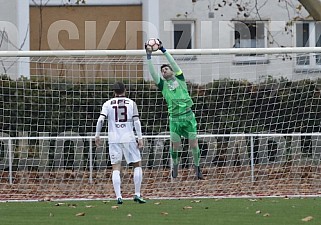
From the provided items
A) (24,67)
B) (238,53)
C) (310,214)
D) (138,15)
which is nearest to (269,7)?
(138,15)

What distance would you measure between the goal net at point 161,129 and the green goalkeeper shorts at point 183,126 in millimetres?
2168

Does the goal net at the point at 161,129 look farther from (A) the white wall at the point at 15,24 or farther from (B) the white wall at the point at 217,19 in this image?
(B) the white wall at the point at 217,19

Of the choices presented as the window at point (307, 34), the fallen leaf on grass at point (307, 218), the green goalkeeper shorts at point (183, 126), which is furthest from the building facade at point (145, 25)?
the fallen leaf on grass at point (307, 218)

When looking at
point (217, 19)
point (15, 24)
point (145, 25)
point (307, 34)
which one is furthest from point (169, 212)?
point (307, 34)

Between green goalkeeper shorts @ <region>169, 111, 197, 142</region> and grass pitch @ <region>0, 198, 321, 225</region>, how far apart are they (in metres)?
1.05

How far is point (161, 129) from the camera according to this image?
20.2 metres

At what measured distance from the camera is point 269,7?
2998 cm

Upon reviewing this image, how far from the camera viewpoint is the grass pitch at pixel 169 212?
44.6 feet

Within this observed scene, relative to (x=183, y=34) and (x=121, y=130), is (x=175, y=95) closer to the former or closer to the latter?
(x=121, y=130)

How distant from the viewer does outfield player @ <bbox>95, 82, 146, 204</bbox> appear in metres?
16.4

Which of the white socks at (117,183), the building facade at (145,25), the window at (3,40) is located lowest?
the white socks at (117,183)

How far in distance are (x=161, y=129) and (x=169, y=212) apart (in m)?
5.45

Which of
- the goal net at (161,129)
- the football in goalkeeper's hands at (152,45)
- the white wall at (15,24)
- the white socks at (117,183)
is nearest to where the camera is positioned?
the football in goalkeeper's hands at (152,45)

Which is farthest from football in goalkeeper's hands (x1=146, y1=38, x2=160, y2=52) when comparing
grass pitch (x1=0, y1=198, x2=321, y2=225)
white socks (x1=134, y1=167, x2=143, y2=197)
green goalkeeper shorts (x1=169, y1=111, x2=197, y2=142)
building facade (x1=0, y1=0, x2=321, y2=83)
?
building facade (x1=0, y1=0, x2=321, y2=83)
